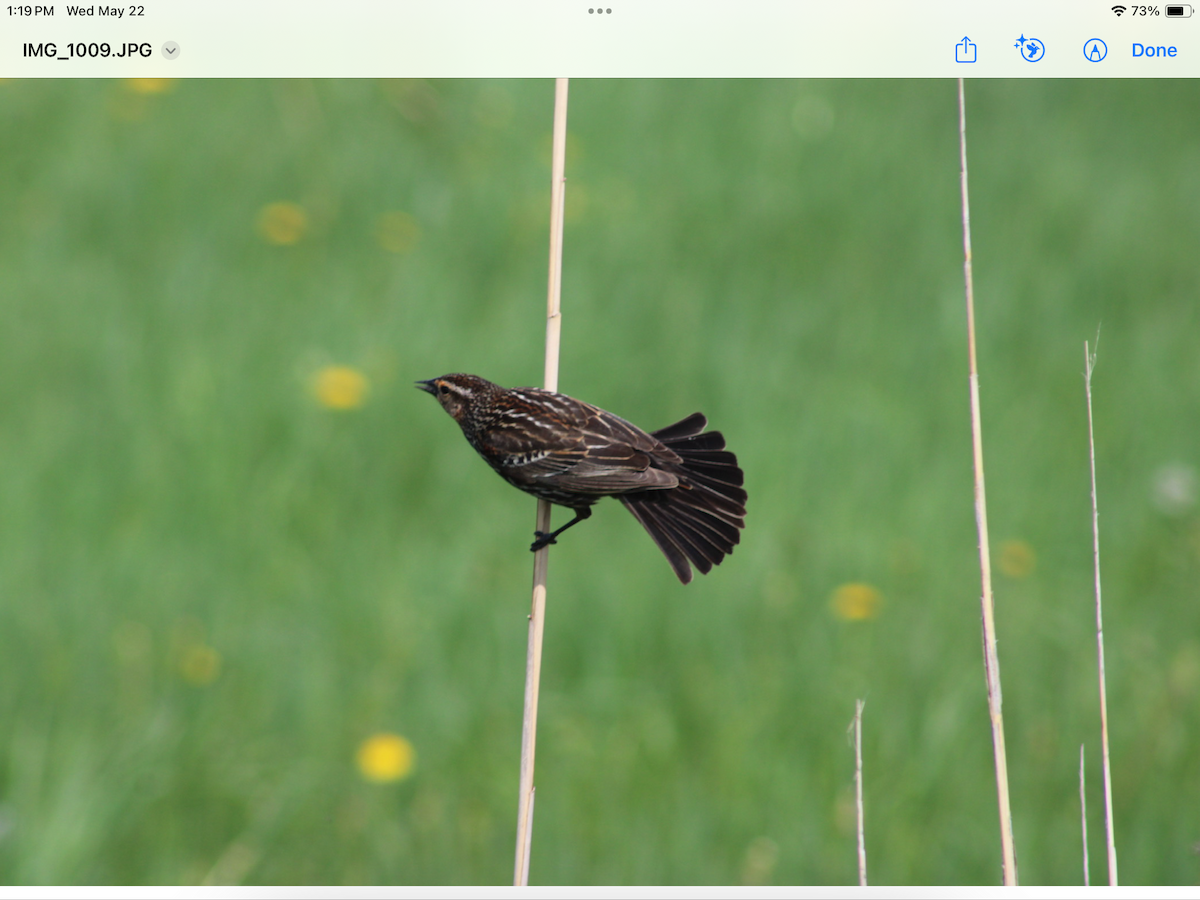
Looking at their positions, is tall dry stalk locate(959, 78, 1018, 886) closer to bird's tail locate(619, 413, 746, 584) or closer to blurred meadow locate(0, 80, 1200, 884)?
bird's tail locate(619, 413, 746, 584)

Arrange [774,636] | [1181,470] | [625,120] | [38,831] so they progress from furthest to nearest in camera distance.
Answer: [625,120] → [1181,470] → [774,636] → [38,831]

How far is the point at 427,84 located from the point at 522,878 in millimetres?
6978

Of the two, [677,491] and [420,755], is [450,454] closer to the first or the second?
[420,755]

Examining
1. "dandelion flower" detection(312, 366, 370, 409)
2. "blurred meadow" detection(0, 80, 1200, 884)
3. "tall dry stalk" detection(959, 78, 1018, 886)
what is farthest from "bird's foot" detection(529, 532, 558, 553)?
"dandelion flower" detection(312, 366, 370, 409)

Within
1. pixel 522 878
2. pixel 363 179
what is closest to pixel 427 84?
pixel 363 179

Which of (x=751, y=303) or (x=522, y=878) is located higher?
(x=751, y=303)

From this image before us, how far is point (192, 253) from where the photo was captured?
20.3 ft
